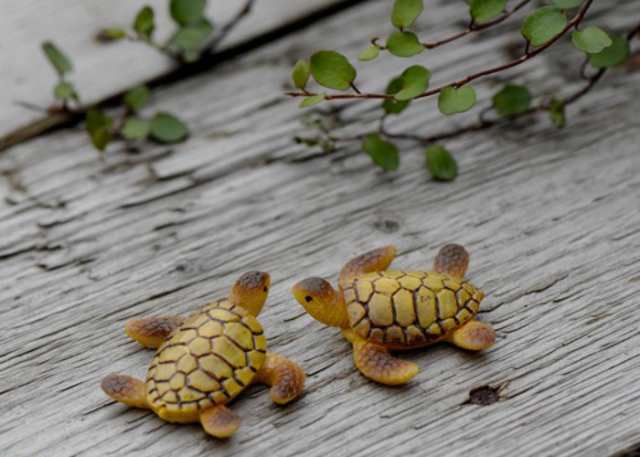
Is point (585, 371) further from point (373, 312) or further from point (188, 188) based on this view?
point (188, 188)

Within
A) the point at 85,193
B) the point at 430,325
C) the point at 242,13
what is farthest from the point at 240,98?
the point at 430,325

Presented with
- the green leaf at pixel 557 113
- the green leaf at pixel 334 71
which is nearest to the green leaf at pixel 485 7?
the green leaf at pixel 334 71

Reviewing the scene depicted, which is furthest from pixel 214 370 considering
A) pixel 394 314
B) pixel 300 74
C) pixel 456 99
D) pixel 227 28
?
pixel 227 28

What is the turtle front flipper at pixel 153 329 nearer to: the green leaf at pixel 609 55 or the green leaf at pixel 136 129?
the green leaf at pixel 136 129

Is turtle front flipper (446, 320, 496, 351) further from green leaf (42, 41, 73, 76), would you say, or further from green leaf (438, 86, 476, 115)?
green leaf (42, 41, 73, 76)

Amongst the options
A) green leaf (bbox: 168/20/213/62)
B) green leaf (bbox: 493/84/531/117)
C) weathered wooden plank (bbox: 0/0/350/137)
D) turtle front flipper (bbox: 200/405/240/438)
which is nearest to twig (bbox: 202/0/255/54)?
weathered wooden plank (bbox: 0/0/350/137)

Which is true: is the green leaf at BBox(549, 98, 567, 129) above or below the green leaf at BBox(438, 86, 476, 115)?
below
